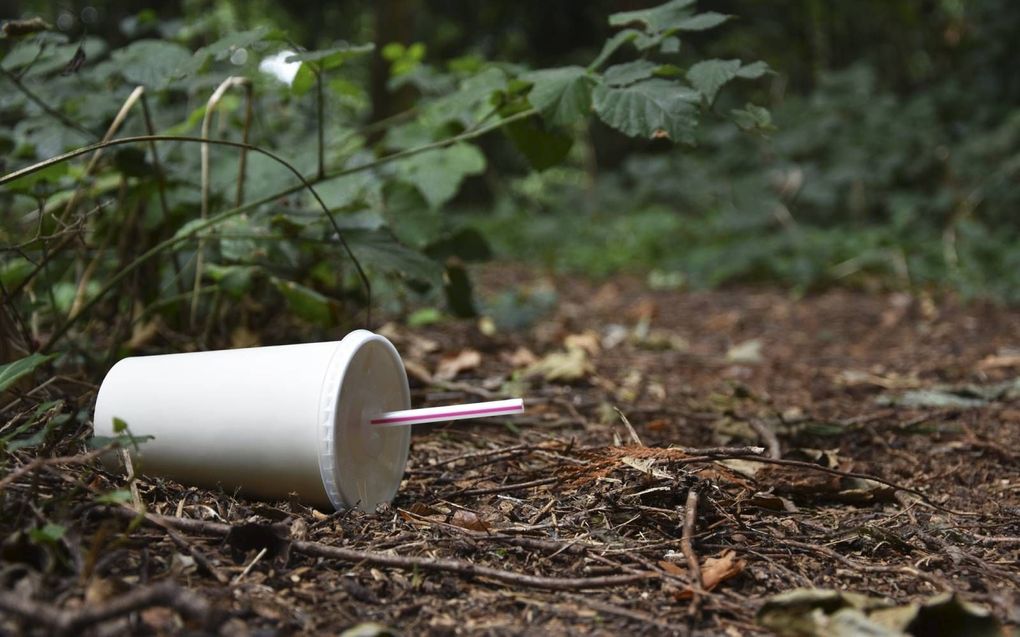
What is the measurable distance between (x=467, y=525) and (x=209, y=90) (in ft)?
7.01

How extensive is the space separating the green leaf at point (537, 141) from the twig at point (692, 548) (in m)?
0.92

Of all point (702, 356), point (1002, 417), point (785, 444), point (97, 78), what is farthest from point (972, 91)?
point (97, 78)

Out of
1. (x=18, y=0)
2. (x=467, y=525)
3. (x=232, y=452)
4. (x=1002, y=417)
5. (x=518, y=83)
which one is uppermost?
(x=18, y=0)

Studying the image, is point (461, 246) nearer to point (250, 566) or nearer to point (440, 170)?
point (440, 170)

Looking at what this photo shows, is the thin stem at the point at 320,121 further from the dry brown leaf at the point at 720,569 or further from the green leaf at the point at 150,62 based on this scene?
the dry brown leaf at the point at 720,569

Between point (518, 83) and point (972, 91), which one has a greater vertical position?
point (518, 83)

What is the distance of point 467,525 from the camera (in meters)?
1.38

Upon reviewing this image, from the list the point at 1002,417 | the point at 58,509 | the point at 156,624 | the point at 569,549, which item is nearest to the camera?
the point at 156,624

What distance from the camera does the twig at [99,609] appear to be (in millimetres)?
856

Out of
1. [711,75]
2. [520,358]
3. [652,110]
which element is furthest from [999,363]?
[652,110]

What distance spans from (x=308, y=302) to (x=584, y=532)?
39.3 inches

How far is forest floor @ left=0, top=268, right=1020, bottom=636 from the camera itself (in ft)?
3.46

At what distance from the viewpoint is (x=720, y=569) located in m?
1.22

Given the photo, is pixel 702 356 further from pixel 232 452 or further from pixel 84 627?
pixel 84 627
